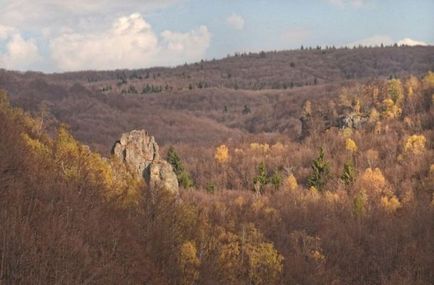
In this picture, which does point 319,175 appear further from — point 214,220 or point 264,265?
point 264,265

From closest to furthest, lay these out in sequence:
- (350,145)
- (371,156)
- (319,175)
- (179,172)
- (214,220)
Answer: (214,220)
(179,172)
(319,175)
(371,156)
(350,145)

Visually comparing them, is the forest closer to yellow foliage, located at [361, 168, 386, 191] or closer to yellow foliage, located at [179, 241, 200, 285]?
yellow foliage, located at [179, 241, 200, 285]

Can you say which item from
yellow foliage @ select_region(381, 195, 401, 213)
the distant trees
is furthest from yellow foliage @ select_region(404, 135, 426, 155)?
the distant trees

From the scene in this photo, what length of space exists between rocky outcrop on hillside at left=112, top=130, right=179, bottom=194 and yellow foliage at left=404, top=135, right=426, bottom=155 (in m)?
86.8

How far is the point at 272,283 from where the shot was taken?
7144 centimetres

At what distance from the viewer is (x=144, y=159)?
11275 centimetres

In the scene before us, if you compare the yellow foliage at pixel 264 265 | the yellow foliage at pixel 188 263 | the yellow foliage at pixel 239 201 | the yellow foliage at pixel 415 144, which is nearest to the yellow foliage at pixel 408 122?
the yellow foliage at pixel 415 144

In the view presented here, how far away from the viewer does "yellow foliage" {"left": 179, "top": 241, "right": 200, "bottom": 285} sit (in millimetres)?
49875

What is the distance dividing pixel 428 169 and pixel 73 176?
5088 inches

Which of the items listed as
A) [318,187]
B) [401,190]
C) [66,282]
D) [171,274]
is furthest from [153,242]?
[401,190]

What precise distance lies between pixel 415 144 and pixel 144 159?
95.2 meters

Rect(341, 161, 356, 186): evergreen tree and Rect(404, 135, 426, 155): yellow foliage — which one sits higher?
Rect(404, 135, 426, 155): yellow foliage

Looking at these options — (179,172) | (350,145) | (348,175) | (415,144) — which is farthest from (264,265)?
(350,145)

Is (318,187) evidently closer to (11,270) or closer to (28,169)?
(28,169)
